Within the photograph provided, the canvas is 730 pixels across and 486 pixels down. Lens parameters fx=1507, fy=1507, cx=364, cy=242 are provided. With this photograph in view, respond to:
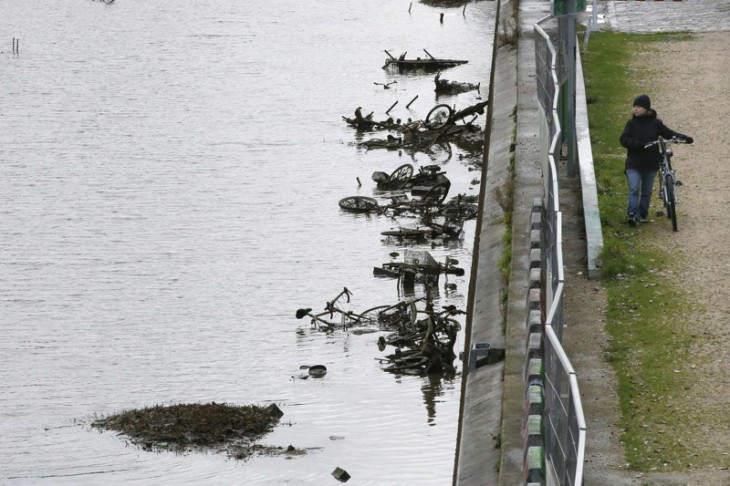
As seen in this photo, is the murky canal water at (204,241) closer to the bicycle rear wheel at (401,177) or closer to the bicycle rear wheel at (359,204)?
the bicycle rear wheel at (359,204)

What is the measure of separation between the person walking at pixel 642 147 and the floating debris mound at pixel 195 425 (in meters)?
9.08

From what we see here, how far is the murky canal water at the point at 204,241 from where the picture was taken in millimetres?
25234

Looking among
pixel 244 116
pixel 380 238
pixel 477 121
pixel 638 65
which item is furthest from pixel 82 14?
pixel 638 65

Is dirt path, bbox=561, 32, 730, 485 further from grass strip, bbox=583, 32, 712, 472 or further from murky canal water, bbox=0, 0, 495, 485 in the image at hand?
murky canal water, bbox=0, 0, 495, 485

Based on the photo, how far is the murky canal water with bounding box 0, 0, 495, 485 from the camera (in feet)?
82.8

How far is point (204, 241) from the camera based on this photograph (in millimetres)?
38562

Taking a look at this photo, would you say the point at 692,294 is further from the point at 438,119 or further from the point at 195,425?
the point at 438,119

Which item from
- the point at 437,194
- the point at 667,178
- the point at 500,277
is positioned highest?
the point at 667,178

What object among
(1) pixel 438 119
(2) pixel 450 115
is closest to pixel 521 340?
(2) pixel 450 115

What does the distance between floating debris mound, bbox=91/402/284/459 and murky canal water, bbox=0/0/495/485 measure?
361mm

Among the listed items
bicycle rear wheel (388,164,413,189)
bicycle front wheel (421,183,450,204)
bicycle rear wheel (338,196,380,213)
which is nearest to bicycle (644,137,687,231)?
bicycle front wheel (421,183,450,204)

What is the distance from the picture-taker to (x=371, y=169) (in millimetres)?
43688

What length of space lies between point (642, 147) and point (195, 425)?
427 inches

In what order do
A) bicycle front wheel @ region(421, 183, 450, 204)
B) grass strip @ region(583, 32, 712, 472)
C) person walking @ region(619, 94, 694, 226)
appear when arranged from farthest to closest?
bicycle front wheel @ region(421, 183, 450, 204) → person walking @ region(619, 94, 694, 226) → grass strip @ region(583, 32, 712, 472)
